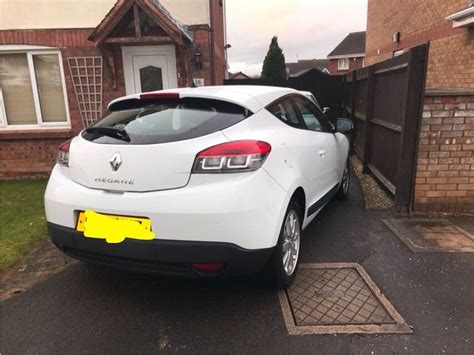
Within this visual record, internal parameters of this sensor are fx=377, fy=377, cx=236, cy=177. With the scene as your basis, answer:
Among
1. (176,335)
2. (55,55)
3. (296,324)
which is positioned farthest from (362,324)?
(55,55)

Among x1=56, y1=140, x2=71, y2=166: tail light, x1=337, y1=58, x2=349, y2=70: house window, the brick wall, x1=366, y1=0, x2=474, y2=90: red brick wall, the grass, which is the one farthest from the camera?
x1=337, y1=58, x2=349, y2=70: house window

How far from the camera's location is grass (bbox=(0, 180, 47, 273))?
382cm

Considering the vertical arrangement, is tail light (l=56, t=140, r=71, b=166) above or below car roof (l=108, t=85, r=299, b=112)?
below

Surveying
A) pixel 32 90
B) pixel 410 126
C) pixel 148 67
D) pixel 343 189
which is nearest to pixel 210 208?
pixel 410 126

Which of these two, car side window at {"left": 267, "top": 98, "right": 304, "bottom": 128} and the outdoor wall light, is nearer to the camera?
car side window at {"left": 267, "top": 98, "right": 304, "bottom": 128}

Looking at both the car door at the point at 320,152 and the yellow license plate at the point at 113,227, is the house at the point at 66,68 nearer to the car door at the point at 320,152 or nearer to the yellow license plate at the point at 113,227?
the car door at the point at 320,152

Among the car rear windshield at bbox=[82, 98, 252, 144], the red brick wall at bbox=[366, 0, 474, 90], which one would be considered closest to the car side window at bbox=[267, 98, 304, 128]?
the car rear windshield at bbox=[82, 98, 252, 144]

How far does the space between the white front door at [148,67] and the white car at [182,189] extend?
489 centimetres

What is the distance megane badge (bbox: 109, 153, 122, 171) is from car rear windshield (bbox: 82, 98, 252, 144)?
0.11 metres

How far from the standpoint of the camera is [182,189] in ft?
7.52

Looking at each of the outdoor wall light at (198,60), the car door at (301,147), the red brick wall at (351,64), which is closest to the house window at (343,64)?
the red brick wall at (351,64)

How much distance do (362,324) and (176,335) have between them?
1207 millimetres

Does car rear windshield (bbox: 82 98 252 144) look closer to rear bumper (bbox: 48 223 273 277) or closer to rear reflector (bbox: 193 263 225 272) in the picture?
rear bumper (bbox: 48 223 273 277)

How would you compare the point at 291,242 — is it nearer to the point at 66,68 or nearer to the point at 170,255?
the point at 170,255
